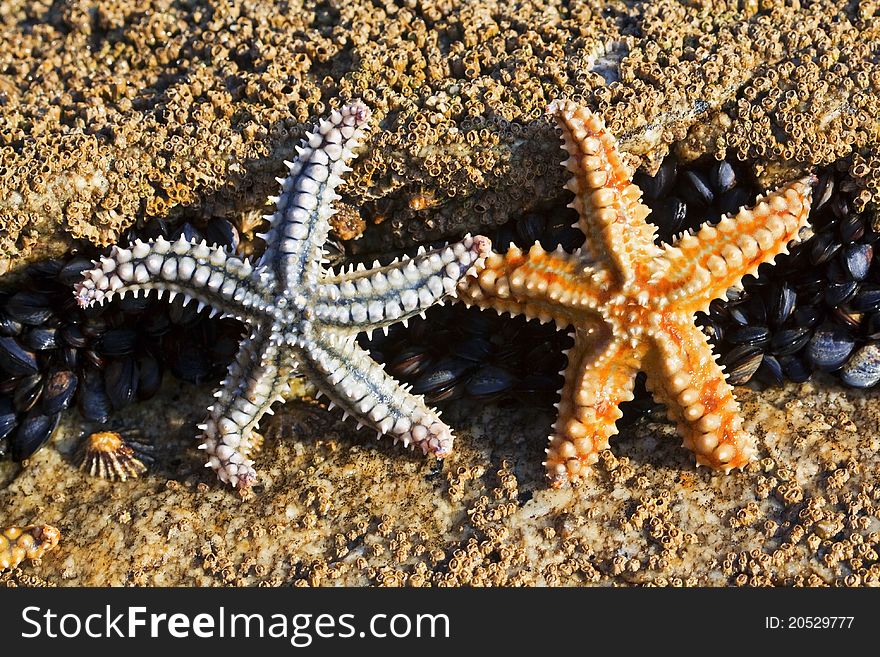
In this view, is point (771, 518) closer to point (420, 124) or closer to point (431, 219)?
point (431, 219)

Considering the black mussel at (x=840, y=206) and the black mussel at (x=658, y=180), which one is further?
the black mussel at (x=658, y=180)

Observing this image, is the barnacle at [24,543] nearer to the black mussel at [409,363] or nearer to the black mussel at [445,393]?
the black mussel at [409,363]

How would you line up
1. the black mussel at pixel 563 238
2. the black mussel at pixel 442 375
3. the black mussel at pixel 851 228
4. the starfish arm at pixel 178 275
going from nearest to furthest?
1. the starfish arm at pixel 178 275
2. the black mussel at pixel 851 228
3. the black mussel at pixel 563 238
4. the black mussel at pixel 442 375

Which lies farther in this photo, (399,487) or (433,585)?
(399,487)

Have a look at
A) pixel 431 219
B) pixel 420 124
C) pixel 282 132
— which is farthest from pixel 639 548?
pixel 282 132

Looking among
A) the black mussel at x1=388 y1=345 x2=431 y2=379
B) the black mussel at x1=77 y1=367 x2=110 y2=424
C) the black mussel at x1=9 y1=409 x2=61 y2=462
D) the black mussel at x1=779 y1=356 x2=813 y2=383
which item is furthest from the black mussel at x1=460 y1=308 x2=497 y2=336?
the black mussel at x1=9 y1=409 x2=61 y2=462

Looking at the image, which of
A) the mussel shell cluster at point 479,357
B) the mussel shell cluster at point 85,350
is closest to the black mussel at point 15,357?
the mussel shell cluster at point 85,350

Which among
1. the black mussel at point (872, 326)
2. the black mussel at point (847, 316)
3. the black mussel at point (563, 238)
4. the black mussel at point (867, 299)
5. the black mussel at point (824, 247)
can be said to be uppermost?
the black mussel at point (563, 238)

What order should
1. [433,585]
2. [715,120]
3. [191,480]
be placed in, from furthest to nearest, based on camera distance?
[191,480]
[715,120]
[433,585]
